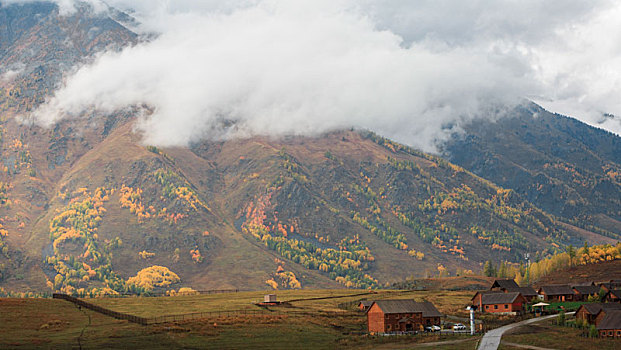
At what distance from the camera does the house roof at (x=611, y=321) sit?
473ft

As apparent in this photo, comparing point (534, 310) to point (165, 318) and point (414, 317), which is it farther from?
point (165, 318)

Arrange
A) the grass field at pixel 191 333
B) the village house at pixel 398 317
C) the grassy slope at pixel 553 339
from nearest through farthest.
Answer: the grassy slope at pixel 553 339
the grass field at pixel 191 333
the village house at pixel 398 317

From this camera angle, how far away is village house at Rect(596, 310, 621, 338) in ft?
470

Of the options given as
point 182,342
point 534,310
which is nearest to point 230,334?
point 182,342

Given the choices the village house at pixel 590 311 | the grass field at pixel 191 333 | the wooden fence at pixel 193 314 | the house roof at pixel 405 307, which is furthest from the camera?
the wooden fence at pixel 193 314

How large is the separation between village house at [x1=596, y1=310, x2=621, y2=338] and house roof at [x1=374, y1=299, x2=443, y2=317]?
1542 inches

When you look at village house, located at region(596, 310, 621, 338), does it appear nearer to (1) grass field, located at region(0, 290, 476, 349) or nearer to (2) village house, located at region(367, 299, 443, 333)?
(1) grass field, located at region(0, 290, 476, 349)

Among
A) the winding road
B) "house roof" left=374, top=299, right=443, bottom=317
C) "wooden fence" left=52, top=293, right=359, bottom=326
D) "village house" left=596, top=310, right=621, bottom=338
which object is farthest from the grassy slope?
"wooden fence" left=52, top=293, right=359, bottom=326

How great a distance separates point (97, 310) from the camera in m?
184

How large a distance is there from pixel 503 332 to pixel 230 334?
197 ft

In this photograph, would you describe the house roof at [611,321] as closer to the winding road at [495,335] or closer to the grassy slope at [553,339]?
the grassy slope at [553,339]

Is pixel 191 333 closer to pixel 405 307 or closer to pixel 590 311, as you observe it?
pixel 405 307

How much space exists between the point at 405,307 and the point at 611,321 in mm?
46909

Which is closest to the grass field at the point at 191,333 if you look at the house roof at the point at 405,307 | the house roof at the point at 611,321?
the house roof at the point at 405,307
